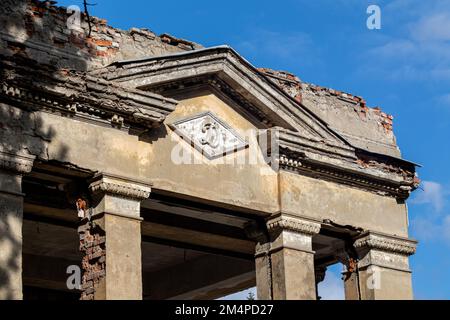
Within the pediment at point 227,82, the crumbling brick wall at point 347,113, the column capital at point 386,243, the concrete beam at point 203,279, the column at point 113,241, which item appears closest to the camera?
the column at point 113,241

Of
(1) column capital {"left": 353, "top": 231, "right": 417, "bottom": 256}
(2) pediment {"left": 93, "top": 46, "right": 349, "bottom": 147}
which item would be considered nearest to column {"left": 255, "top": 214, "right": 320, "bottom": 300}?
(1) column capital {"left": 353, "top": 231, "right": 417, "bottom": 256}

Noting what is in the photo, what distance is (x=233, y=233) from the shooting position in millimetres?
16125

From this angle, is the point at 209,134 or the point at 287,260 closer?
the point at 209,134

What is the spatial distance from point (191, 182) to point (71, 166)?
1735 millimetres

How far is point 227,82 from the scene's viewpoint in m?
15.0

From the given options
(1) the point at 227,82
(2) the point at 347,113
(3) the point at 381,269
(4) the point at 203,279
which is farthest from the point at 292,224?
(4) the point at 203,279

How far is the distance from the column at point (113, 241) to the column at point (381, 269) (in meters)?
3.78

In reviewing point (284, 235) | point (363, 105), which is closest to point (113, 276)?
point (284, 235)

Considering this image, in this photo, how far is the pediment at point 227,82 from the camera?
14086 mm

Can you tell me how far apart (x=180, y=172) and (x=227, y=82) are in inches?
61.5

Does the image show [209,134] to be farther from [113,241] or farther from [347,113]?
[347,113]

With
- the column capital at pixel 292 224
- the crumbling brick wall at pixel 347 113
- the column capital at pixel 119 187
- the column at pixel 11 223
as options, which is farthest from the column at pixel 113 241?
the crumbling brick wall at pixel 347 113

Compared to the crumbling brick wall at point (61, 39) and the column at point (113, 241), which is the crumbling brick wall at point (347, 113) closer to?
the crumbling brick wall at point (61, 39)
